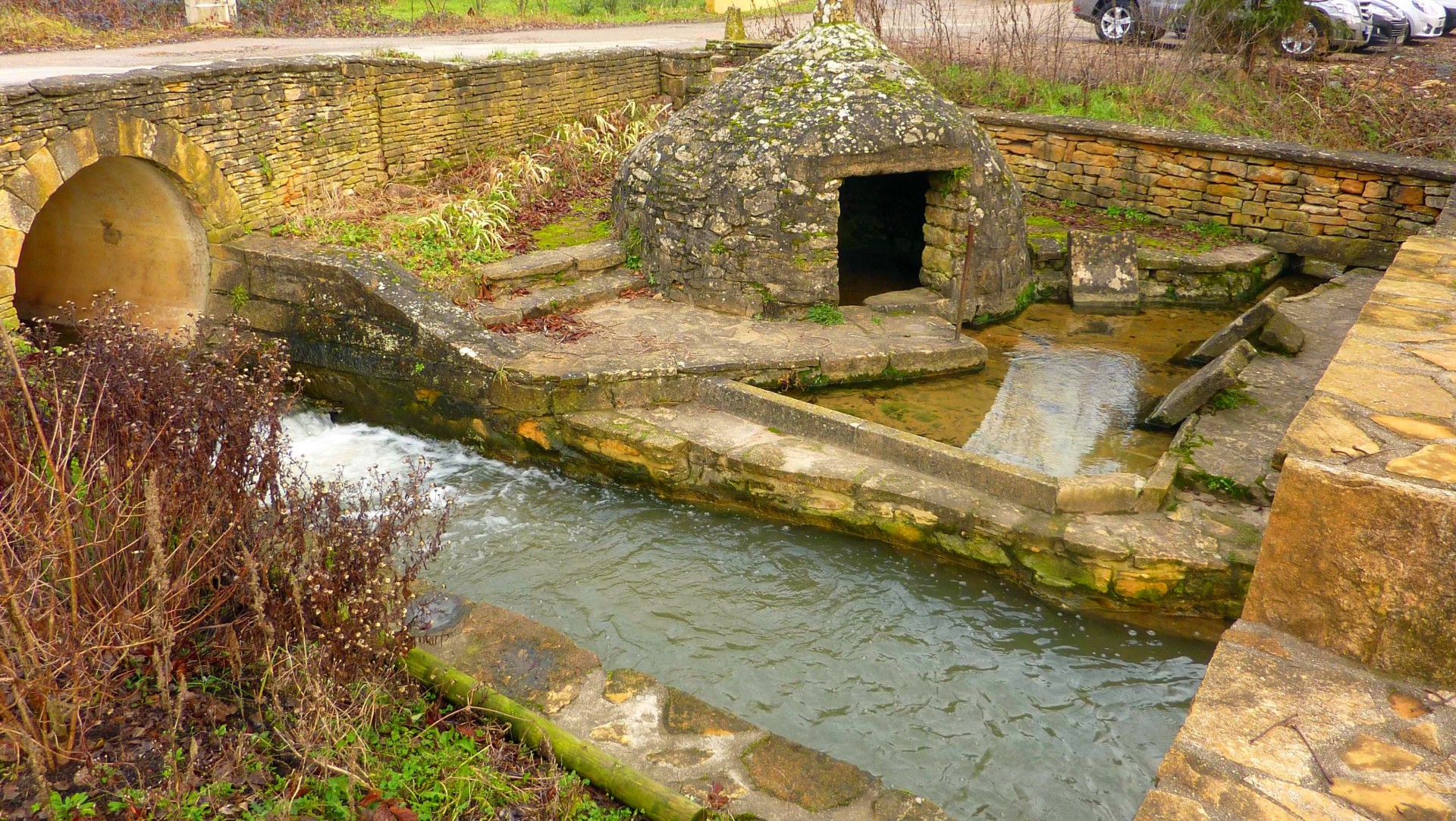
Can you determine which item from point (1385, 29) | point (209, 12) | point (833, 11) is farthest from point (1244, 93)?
point (209, 12)

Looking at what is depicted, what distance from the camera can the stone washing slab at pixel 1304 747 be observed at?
199cm

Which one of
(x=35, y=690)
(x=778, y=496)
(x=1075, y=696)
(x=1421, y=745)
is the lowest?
(x=1075, y=696)

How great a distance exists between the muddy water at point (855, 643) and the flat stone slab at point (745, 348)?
1.04m

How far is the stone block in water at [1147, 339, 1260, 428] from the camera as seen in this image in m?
6.74

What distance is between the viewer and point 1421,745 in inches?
83.4

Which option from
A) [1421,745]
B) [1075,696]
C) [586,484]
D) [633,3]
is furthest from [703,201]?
[633,3]

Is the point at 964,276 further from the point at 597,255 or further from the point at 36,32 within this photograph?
the point at 36,32

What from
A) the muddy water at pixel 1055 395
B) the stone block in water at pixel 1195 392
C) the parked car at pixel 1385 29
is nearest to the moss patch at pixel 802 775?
the muddy water at pixel 1055 395

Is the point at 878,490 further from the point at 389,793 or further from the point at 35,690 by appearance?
the point at 35,690

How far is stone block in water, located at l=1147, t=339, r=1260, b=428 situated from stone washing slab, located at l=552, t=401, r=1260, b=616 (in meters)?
1.15

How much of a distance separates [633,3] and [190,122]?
15.1 metres

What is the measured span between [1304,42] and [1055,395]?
340 inches

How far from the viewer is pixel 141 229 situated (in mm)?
8242

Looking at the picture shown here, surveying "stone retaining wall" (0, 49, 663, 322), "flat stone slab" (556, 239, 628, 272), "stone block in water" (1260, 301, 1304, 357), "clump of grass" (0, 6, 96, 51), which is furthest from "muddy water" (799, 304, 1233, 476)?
"clump of grass" (0, 6, 96, 51)
